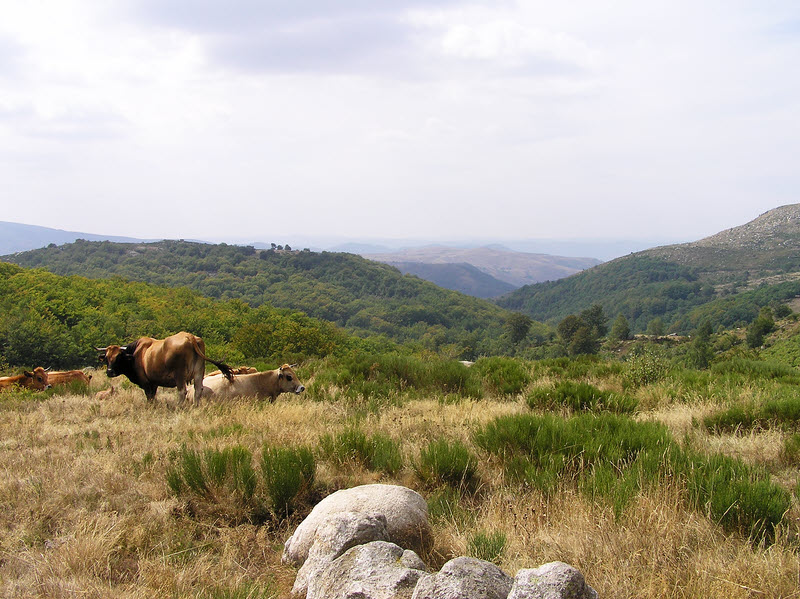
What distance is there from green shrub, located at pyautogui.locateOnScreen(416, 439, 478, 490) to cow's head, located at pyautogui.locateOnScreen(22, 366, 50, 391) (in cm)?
984

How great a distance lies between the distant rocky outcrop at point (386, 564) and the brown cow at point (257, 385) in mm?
5532

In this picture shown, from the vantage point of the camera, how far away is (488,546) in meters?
3.24

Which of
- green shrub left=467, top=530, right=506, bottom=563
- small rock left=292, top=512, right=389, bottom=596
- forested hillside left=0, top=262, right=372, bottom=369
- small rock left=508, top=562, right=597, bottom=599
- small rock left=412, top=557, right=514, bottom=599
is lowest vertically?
forested hillside left=0, top=262, right=372, bottom=369

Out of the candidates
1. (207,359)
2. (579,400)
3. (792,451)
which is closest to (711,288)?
(579,400)

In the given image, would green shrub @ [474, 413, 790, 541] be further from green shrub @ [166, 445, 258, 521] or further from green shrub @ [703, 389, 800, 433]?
green shrub @ [166, 445, 258, 521]

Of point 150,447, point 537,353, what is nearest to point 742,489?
point 150,447

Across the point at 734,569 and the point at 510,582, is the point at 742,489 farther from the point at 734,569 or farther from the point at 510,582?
the point at 510,582

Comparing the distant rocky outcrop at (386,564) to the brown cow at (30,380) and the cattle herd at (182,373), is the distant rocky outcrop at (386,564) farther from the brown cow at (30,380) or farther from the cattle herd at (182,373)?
the brown cow at (30,380)

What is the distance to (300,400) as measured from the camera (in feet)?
30.3

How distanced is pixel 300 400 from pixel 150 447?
3580 millimetres

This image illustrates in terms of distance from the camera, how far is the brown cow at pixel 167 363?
8.50 m

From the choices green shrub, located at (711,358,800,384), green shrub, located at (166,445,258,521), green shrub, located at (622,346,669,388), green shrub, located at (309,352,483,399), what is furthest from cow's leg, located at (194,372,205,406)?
green shrub, located at (711,358,800,384)

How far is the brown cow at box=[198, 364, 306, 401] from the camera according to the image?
29.6 feet

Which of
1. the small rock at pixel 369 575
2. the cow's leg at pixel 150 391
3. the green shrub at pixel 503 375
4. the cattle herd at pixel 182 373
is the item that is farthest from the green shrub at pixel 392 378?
the small rock at pixel 369 575
